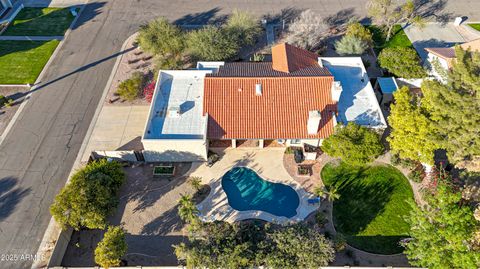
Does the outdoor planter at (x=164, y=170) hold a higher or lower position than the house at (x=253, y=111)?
lower

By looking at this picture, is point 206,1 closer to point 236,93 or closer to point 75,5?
point 75,5

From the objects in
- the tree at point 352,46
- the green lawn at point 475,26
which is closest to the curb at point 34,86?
the tree at point 352,46

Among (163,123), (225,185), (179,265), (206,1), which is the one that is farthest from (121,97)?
(206,1)

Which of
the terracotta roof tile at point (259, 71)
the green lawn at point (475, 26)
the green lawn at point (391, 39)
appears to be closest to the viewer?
the terracotta roof tile at point (259, 71)

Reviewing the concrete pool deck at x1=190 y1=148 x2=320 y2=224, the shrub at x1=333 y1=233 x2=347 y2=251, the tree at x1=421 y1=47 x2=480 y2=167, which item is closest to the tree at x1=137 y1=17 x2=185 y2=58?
the concrete pool deck at x1=190 y1=148 x2=320 y2=224

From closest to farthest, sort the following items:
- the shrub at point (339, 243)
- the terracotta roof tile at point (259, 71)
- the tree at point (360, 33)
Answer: the shrub at point (339, 243) < the terracotta roof tile at point (259, 71) < the tree at point (360, 33)

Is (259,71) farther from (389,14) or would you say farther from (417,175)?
(389,14)

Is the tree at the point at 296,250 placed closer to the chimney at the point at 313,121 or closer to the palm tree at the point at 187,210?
the palm tree at the point at 187,210

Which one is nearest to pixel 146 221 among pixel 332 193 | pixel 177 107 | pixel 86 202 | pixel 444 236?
pixel 86 202
